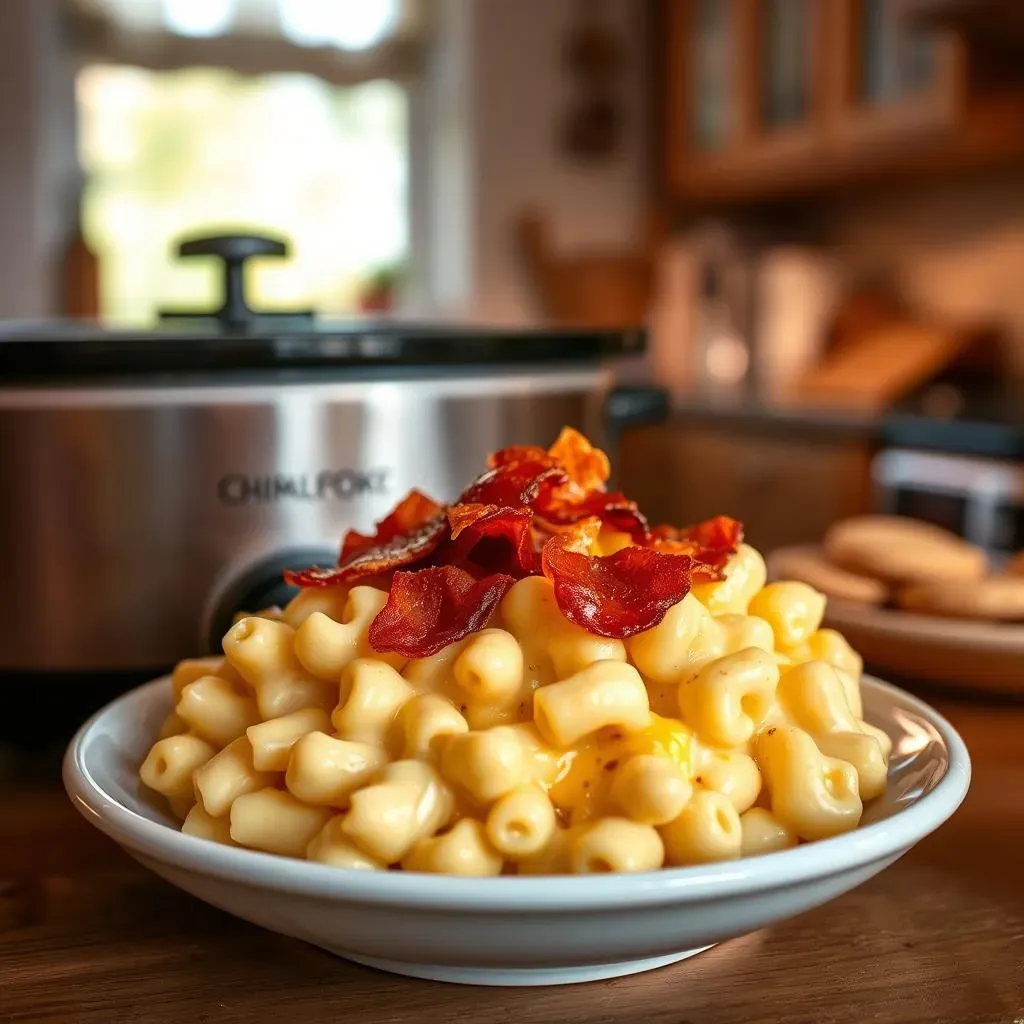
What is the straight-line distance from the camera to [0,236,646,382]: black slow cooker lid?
0.75 m

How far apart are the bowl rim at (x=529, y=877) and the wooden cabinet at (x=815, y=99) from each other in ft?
6.83

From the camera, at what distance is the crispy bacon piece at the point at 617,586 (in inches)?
18.5

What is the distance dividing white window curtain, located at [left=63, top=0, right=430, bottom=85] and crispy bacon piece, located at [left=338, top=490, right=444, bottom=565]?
295cm

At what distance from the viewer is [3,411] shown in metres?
0.76

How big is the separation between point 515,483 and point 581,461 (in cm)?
6

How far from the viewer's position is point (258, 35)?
3250 mm

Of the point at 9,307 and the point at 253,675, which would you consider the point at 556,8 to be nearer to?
the point at 9,307

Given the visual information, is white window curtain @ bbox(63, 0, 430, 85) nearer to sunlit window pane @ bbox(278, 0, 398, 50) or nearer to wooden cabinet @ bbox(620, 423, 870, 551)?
sunlit window pane @ bbox(278, 0, 398, 50)

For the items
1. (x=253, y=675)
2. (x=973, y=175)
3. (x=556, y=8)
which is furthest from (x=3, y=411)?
(x=556, y=8)

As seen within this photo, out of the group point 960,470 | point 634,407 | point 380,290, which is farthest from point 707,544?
point 380,290

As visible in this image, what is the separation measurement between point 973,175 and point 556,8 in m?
1.25

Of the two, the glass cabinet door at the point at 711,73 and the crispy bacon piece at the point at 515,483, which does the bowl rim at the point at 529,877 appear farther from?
the glass cabinet door at the point at 711,73

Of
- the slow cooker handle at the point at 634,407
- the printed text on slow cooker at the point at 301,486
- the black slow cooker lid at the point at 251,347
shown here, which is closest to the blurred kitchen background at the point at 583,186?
the slow cooker handle at the point at 634,407

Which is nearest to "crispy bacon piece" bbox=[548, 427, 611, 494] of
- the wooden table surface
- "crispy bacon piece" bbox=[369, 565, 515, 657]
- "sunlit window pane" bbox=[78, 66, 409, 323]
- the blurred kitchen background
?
"crispy bacon piece" bbox=[369, 565, 515, 657]
